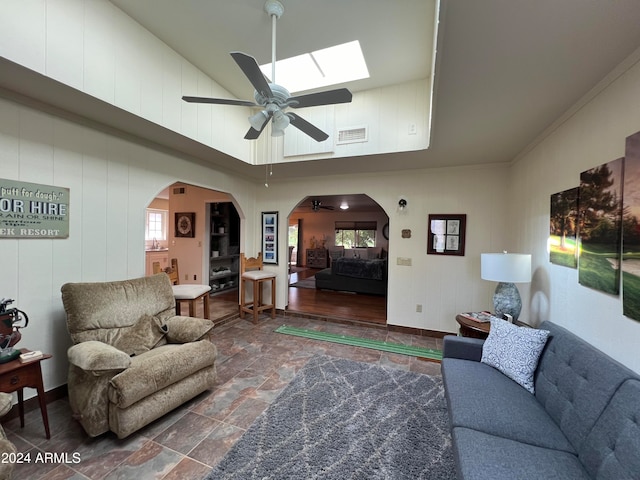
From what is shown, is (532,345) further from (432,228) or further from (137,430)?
(137,430)

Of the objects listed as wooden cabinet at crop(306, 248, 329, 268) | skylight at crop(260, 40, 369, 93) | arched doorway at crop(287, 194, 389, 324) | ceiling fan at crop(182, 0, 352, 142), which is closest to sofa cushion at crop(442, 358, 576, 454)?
ceiling fan at crop(182, 0, 352, 142)

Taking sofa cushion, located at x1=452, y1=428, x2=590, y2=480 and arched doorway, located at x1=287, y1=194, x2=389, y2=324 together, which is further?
arched doorway, located at x1=287, y1=194, x2=389, y2=324

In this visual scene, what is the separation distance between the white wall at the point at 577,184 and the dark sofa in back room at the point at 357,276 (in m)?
3.31

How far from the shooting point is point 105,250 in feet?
8.44

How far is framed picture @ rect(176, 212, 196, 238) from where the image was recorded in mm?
5523

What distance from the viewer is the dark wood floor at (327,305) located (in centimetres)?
443

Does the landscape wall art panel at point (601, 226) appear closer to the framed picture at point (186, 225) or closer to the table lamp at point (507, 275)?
the table lamp at point (507, 275)

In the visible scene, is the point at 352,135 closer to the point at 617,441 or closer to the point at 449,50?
the point at 449,50

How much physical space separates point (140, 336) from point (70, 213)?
1307mm

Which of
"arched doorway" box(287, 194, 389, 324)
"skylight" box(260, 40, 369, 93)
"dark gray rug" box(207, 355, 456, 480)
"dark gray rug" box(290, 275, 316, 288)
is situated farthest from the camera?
"dark gray rug" box(290, 275, 316, 288)

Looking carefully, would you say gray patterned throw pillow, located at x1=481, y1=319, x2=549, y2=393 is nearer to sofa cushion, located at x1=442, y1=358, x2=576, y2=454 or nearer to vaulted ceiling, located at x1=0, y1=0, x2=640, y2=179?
sofa cushion, located at x1=442, y1=358, x2=576, y2=454

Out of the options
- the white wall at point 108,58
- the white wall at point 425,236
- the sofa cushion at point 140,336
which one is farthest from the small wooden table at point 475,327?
the white wall at point 108,58

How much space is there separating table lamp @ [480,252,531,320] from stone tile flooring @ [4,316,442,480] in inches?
40.3

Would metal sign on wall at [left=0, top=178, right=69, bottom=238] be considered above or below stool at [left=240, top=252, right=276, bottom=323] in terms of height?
above
